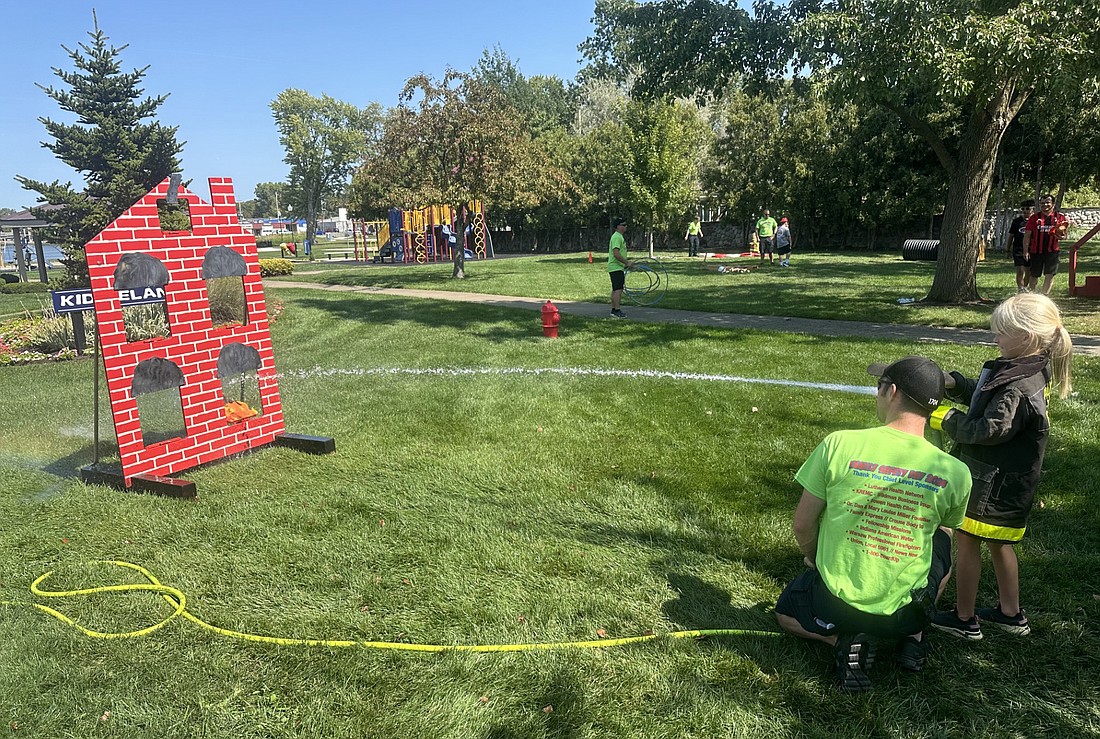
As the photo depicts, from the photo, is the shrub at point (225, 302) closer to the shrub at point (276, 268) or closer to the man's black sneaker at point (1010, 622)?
the shrub at point (276, 268)

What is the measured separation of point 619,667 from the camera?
9.46 ft

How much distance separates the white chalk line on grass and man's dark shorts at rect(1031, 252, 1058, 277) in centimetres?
667

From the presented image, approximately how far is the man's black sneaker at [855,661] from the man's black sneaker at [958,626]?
0.62 m

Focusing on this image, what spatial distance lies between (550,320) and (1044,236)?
323 inches

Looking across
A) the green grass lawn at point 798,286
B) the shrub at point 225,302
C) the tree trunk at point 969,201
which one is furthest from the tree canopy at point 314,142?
the tree trunk at point 969,201

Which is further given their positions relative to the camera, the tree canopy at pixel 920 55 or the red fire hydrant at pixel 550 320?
the red fire hydrant at pixel 550 320

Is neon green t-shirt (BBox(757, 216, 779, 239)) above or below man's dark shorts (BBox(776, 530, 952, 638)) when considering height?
above

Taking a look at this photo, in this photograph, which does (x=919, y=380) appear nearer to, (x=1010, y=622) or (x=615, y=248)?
(x=1010, y=622)

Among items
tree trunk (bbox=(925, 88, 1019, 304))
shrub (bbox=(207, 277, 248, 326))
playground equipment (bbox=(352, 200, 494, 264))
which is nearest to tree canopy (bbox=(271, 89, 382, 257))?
playground equipment (bbox=(352, 200, 494, 264))

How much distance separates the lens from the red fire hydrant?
1043 cm

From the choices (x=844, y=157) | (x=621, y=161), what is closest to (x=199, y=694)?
(x=621, y=161)

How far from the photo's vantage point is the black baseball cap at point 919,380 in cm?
243

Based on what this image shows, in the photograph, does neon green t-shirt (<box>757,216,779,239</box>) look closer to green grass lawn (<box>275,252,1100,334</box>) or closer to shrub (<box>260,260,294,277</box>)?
green grass lawn (<box>275,252,1100,334</box>)

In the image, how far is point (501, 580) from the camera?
3.56 metres
